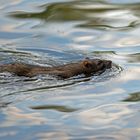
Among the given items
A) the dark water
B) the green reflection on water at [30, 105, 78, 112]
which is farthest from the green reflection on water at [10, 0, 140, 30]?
the green reflection on water at [30, 105, 78, 112]

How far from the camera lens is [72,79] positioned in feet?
29.3

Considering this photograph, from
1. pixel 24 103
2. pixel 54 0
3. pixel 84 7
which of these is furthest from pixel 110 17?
pixel 24 103

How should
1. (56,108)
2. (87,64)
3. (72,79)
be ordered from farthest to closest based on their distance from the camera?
(87,64) < (72,79) < (56,108)

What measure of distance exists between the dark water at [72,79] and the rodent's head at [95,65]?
9 cm

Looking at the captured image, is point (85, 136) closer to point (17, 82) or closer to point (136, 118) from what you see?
point (136, 118)

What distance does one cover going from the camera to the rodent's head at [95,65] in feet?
29.9

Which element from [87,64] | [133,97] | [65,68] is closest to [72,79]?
[65,68]

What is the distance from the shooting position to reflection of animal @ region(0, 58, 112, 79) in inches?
349

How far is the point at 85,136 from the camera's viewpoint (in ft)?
22.2

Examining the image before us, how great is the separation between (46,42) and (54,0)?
2972mm

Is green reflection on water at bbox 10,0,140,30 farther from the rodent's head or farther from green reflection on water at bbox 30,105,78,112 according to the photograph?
green reflection on water at bbox 30,105,78,112

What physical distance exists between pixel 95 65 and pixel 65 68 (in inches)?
17.6

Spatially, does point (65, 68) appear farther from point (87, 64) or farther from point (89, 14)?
point (89, 14)

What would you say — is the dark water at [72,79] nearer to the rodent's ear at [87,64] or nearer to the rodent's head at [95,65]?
the rodent's head at [95,65]
